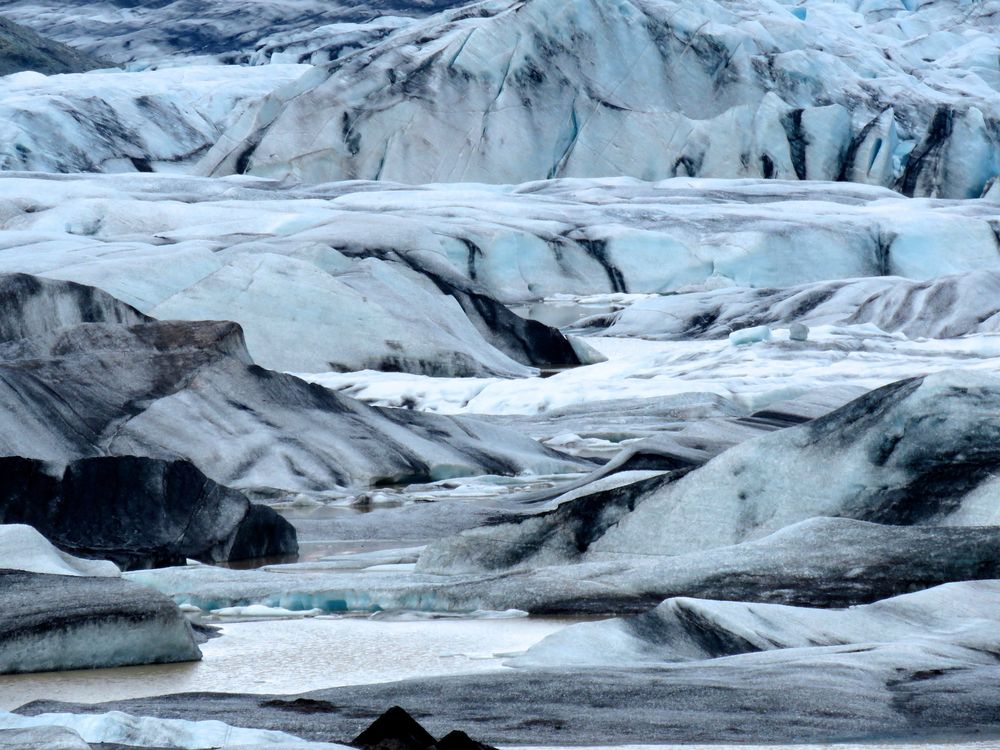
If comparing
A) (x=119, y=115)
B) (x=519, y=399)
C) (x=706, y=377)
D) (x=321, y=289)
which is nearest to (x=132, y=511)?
(x=519, y=399)

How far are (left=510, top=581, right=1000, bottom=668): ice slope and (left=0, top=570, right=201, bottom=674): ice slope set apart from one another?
0.94m

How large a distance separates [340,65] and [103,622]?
2755 cm

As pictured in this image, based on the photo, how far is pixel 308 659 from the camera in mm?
4242

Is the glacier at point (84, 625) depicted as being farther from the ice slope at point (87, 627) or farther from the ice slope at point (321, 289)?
the ice slope at point (321, 289)

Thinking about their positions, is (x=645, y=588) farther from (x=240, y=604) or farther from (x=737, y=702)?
(x=737, y=702)

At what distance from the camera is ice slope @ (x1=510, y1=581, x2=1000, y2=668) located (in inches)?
156

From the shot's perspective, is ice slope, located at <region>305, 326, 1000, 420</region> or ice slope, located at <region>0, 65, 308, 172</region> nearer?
ice slope, located at <region>305, 326, 1000, 420</region>

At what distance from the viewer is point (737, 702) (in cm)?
320

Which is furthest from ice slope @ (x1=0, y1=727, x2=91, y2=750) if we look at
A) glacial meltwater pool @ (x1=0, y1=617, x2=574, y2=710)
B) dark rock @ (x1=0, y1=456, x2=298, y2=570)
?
dark rock @ (x1=0, y1=456, x2=298, y2=570)

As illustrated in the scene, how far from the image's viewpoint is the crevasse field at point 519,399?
3656 mm

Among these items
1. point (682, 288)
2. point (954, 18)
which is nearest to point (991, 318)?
point (682, 288)

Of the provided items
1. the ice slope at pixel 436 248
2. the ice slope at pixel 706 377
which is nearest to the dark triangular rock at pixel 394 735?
the ice slope at pixel 706 377

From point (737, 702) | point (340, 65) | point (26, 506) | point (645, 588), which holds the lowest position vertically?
point (340, 65)

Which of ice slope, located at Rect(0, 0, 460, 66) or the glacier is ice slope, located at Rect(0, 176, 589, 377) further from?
ice slope, located at Rect(0, 0, 460, 66)
